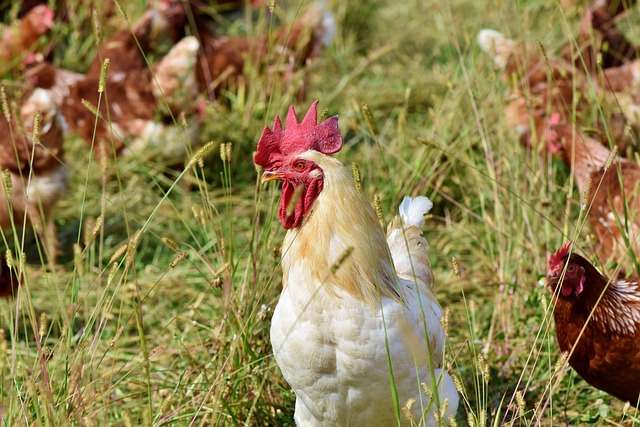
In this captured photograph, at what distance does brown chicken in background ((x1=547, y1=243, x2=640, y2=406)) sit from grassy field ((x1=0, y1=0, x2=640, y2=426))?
0.43ft

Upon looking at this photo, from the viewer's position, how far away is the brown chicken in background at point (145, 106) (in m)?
6.03

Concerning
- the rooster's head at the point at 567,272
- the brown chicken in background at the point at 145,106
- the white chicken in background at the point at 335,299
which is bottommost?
the brown chicken in background at the point at 145,106

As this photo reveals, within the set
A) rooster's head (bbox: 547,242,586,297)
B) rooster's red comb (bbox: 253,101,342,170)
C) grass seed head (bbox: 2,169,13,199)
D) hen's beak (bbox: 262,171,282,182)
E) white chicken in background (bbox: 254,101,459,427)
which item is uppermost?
grass seed head (bbox: 2,169,13,199)

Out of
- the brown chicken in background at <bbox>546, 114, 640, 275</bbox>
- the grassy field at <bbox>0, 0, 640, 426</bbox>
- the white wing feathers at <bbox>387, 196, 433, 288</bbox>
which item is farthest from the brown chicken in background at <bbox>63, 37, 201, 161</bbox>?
the white wing feathers at <bbox>387, 196, 433, 288</bbox>

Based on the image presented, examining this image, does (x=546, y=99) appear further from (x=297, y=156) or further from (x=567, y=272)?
(x=297, y=156)

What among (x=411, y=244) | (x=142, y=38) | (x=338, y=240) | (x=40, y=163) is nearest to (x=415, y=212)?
(x=411, y=244)

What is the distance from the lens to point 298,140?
9.07 feet

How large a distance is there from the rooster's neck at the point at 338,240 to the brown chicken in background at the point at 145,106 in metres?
3.39

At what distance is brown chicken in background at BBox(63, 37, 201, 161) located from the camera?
6027mm

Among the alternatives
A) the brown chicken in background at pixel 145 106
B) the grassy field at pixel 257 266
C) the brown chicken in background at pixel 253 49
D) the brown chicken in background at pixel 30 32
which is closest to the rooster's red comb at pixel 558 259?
the grassy field at pixel 257 266

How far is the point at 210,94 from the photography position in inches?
251

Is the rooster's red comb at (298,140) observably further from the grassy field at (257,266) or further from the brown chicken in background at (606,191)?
the brown chicken in background at (606,191)

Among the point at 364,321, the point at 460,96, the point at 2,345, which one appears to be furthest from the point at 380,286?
the point at 460,96

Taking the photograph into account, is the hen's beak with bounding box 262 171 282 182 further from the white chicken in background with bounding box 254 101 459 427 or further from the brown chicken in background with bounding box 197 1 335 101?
the brown chicken in background with bounding box 197 1 335 101
